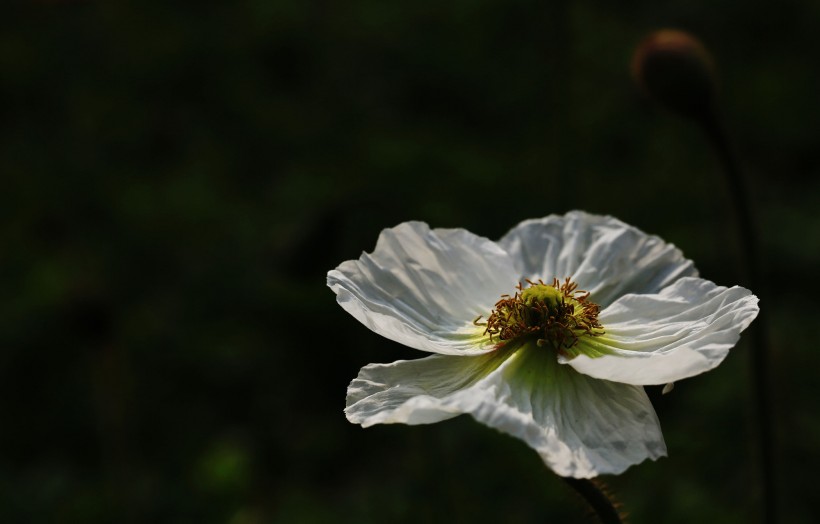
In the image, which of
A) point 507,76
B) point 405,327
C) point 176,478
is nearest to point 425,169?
point 507,76

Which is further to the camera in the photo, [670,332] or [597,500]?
[670,332]

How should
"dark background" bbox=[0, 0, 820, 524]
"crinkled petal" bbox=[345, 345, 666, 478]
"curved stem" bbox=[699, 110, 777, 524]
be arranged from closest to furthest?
"crinkled petal" bbox=[345, 345, 666, 478]
"curved stem" bbox=[699, 110, 777, 524]
"dark background" bbox=[0, 0, 820, 524]

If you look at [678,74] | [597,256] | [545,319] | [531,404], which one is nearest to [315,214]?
[678,74]

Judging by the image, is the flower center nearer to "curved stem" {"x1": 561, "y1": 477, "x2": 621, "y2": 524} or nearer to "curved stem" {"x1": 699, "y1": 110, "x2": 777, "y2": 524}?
"curved stem" {"x1": 561, "y1": 477, "x2": 621, "y2": 524}

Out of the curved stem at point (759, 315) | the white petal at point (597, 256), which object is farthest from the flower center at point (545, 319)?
the curved stem at point (759, 315)

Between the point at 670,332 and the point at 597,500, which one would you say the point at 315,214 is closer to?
the point at 670,332

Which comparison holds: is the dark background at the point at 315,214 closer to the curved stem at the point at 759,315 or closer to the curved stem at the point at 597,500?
the curved stem at the point at 759,315

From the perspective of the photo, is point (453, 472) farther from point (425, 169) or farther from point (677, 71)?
point (425, 169)

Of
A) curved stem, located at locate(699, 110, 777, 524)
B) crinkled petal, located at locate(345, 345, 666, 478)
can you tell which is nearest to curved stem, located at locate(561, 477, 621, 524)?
crinkled petal, located at locate(345, 345, 666, 478)

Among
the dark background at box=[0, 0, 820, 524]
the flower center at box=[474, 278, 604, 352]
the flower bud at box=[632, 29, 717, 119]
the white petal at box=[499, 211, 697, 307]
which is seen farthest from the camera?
the dark background at box=[0, 0, 820, 524]
